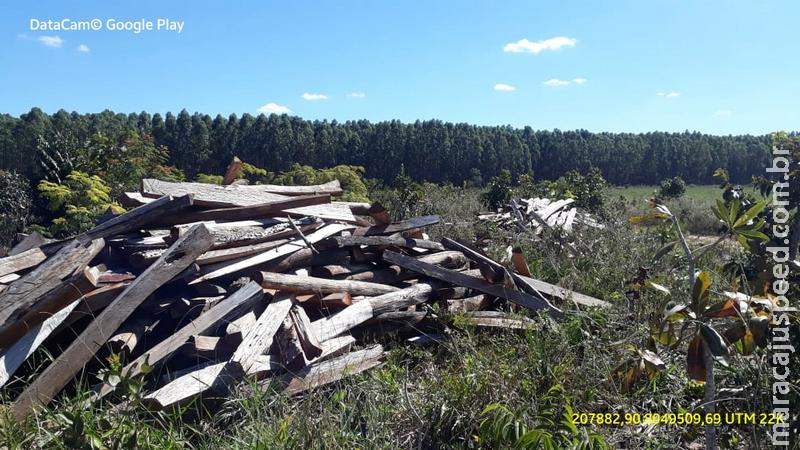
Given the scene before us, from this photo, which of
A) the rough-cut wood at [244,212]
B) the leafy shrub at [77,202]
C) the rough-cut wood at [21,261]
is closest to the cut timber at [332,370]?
the rough-cut wood at [244,212]

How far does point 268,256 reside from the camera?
4609mm

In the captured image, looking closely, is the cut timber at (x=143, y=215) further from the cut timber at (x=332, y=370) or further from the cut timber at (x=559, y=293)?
the cut timber at (x=559, y=293)

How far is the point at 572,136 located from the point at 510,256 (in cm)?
3667

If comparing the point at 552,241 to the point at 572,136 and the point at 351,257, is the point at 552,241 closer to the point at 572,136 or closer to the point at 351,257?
the point at 351,257

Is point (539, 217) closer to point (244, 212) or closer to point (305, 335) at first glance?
point (244, 212)

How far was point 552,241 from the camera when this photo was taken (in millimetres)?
7660

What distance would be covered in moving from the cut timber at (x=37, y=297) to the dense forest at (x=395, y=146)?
975 centimetres

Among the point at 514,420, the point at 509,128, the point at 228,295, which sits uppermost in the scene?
the point at 509,128

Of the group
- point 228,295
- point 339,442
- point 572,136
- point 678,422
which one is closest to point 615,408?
point 678,422

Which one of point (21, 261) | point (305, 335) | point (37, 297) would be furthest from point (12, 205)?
point (305, 335)

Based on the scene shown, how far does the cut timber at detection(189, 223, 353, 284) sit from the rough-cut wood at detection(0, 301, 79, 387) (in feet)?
2.98

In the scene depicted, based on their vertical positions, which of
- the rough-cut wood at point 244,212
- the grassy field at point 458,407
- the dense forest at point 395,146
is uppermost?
the dense forest at point 395,146

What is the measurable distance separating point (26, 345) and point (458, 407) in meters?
2.83

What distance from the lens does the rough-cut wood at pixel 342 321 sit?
13.3 feet
